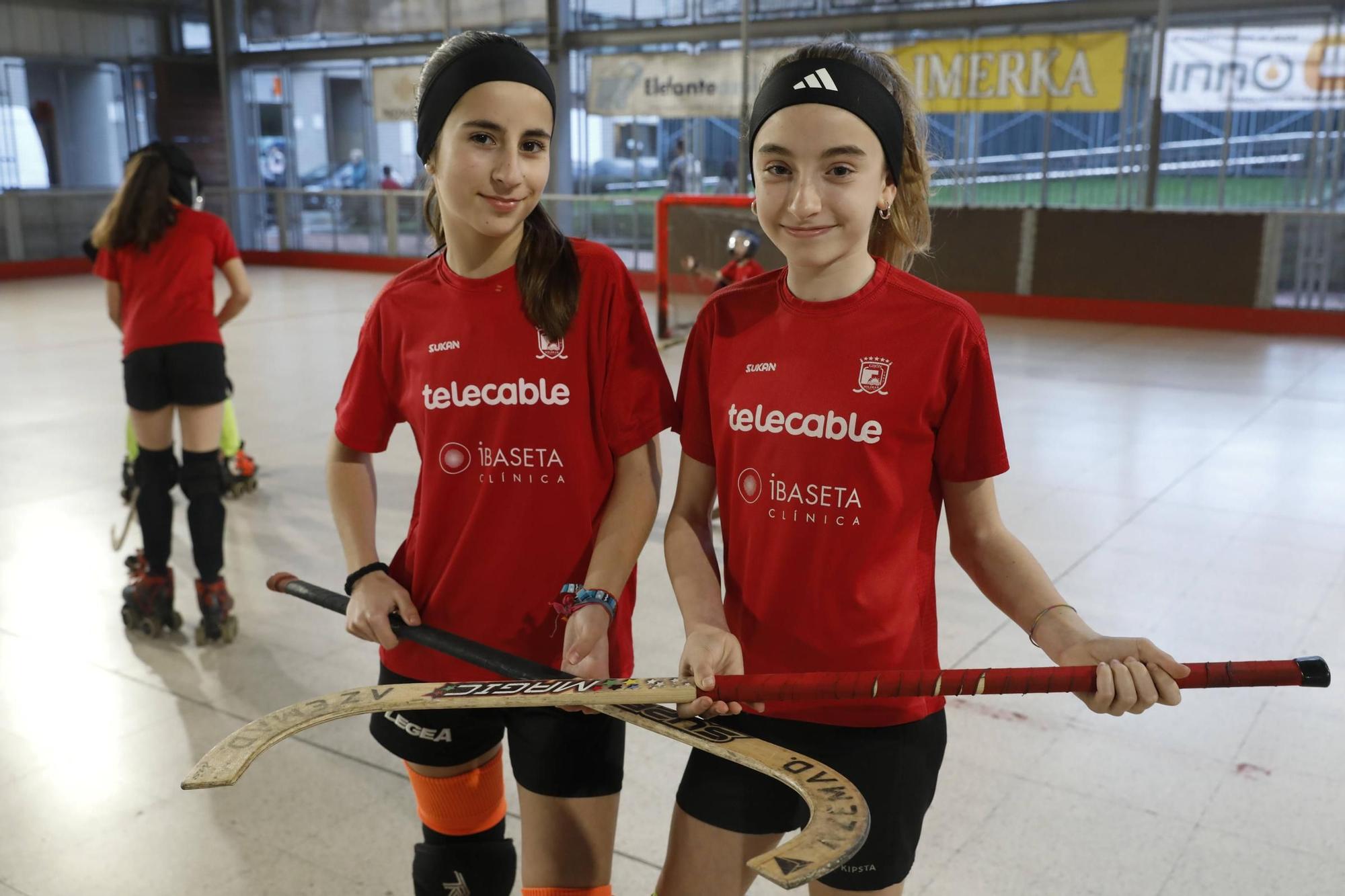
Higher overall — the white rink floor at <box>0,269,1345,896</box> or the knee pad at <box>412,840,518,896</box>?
the knee pad at <box>412,840,518,896</box>

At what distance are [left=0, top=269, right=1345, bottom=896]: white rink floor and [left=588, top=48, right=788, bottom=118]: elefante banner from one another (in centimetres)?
696

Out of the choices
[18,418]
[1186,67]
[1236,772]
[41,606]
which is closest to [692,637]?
[1236,772]

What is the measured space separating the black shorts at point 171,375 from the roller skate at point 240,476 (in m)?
1.56

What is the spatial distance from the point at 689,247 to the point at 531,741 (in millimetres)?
7082

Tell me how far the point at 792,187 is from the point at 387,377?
2.26 ft

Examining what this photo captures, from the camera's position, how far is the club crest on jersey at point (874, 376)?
4.92 feet

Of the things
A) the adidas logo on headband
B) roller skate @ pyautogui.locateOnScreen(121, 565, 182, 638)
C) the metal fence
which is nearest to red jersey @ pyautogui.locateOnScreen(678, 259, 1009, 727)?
the adidas logo on headband

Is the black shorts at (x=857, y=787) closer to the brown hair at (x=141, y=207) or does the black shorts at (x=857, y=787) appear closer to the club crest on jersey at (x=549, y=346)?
the club crest on jersey at (x=549, y=346)

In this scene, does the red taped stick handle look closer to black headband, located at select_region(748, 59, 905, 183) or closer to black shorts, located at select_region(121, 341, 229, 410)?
black headband, located at select_region(748, 59, 905, 183)

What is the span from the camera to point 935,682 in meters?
1.38

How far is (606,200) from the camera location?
43.3 feet

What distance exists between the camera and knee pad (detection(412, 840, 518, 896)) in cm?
188

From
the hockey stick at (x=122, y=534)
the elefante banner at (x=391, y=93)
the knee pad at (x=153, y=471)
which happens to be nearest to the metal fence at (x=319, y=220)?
the elefante banner at (x=391, y=93)

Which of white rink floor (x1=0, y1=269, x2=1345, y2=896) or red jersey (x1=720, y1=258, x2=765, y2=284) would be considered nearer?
white rink floor (x1=0, y1=269, x2=1345, y2=896)
